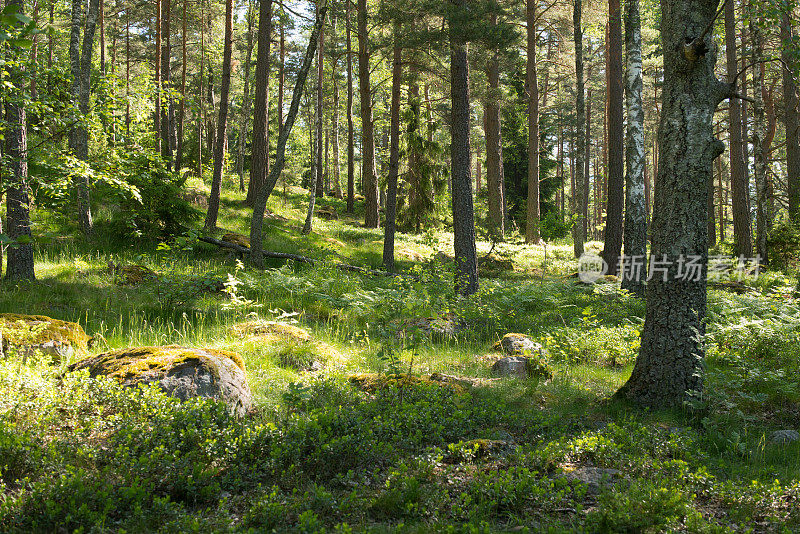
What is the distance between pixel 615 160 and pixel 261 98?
9.97m

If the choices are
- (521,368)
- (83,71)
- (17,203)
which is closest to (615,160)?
(521,368)

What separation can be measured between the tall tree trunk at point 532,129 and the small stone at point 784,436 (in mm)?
15859

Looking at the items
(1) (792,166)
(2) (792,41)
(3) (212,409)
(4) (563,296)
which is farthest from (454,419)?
(1) (792,166)

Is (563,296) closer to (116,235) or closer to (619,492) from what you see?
(619,492)

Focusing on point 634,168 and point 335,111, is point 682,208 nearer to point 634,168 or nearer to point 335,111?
point 634,168

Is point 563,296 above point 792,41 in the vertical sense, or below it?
below

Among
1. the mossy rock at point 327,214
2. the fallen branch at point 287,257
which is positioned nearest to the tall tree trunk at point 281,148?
the fallen branch at point 287,257

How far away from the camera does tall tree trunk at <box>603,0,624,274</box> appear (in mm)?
13062

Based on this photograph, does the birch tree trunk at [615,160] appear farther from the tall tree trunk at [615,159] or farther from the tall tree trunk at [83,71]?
the tall tree trunk at [83,71]

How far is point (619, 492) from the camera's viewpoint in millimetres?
3188

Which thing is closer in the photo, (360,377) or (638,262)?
(360,377)

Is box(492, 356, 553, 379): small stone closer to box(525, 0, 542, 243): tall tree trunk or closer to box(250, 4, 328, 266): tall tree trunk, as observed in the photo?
box(250, 4, 328, 266): tall tree trunk

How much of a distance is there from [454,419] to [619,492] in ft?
5.44

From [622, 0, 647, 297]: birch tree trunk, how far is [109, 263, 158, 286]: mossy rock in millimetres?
9594
